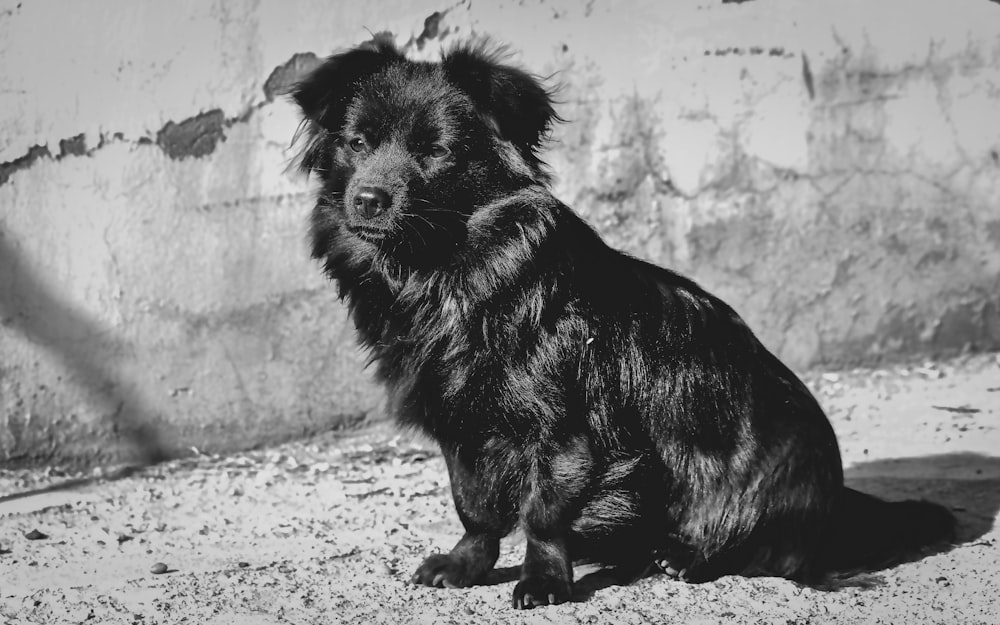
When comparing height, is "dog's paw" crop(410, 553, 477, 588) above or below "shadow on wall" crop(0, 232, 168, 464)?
below

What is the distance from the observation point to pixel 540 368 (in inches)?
143

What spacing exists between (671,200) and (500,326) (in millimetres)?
2361

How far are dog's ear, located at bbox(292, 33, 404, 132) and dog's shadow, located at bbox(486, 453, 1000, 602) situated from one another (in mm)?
1654

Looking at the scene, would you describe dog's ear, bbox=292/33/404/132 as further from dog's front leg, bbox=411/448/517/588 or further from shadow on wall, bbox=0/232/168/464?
shadow on wall, bbox=0/232/168/464

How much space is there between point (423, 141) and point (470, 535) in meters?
1.33

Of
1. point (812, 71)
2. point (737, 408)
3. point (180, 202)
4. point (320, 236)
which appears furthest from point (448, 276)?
point (812, 71)

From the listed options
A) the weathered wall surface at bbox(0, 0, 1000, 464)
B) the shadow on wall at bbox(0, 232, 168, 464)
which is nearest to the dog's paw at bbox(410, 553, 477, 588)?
the weathered wall surface at bbox(0, 0, 1000, 464)

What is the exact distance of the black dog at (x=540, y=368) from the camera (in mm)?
3676

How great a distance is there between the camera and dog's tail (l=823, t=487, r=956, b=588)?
385 cm

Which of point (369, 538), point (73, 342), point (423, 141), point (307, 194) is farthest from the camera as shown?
point (307, 194)

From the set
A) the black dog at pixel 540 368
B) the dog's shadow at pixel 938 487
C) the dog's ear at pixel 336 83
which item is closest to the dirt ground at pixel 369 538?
the dog's shadow at pixel 938 487

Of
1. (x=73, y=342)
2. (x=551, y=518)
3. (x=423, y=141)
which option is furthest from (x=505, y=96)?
(x=73, y=342)

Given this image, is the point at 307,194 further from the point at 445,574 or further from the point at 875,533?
the point at 875,533

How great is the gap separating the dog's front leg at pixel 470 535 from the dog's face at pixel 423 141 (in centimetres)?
74
